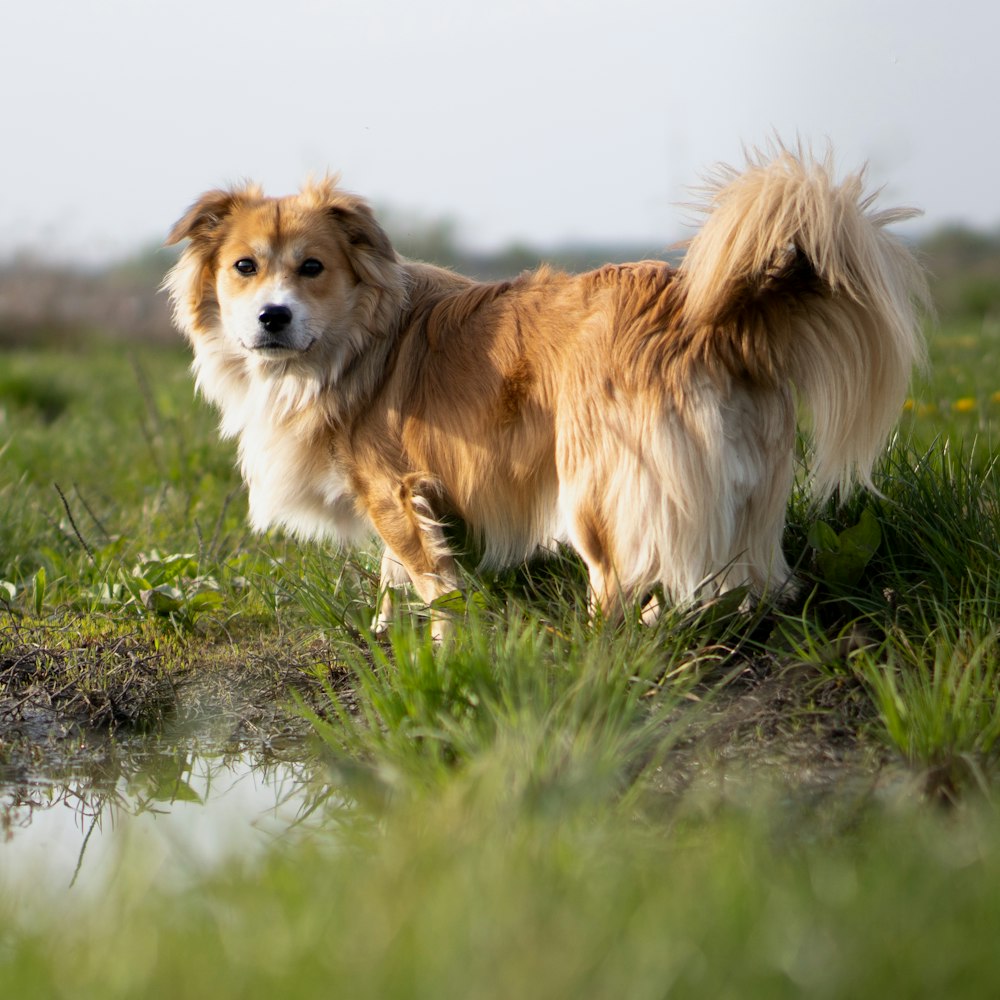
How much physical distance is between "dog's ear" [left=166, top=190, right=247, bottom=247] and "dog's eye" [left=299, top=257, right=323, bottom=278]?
390 millimetres

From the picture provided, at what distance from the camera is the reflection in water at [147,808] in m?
2.31

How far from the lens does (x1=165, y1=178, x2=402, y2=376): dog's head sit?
395 cm

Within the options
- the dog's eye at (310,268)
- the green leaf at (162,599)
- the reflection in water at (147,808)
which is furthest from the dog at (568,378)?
the reflection in water at (147,808)

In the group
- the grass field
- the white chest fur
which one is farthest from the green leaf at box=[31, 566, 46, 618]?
the white chest fur

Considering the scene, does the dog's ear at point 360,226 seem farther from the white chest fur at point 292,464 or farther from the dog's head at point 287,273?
the white chest fur at point 292,464

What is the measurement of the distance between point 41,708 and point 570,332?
1.94m

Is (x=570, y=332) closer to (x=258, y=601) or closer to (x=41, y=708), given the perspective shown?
(x=258, y=601)

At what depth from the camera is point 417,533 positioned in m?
3.88

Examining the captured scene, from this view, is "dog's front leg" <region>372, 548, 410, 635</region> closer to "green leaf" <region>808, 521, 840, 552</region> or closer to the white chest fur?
the white chest fur

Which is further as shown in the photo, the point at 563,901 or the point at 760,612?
the point at 760,612

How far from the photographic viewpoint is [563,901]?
1.87 m

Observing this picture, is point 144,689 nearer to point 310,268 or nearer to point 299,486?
point 299,486

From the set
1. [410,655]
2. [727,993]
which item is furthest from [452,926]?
[410,655]

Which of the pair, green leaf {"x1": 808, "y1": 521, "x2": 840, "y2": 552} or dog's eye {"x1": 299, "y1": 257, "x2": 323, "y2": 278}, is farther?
dog's eye {"x1": 299, "y1": 257, "x2": 323, "y2": 278}
